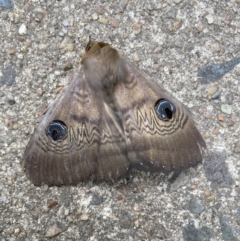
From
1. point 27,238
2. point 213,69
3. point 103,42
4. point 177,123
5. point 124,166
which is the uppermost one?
point 103,42

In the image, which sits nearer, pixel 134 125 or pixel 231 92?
pixel 134 125

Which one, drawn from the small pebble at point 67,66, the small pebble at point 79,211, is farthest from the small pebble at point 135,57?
the small pebble at point 79,211

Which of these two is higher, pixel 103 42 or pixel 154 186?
pixel 103 42

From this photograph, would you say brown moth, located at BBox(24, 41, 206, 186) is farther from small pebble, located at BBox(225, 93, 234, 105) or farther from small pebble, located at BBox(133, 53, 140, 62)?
small pebble, located at BBox(225, 93, 234, 105)

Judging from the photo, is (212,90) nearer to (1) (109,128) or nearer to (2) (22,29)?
(1) (109,128)

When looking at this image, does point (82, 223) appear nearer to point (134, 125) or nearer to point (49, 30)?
point (134, 125)

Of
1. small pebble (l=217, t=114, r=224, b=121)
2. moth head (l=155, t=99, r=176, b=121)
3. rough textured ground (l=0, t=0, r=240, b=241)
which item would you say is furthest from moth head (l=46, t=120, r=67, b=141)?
small pebble (l=217, t=114, r=224, b=121)

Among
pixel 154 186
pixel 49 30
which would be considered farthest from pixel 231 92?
pixel 49 30
